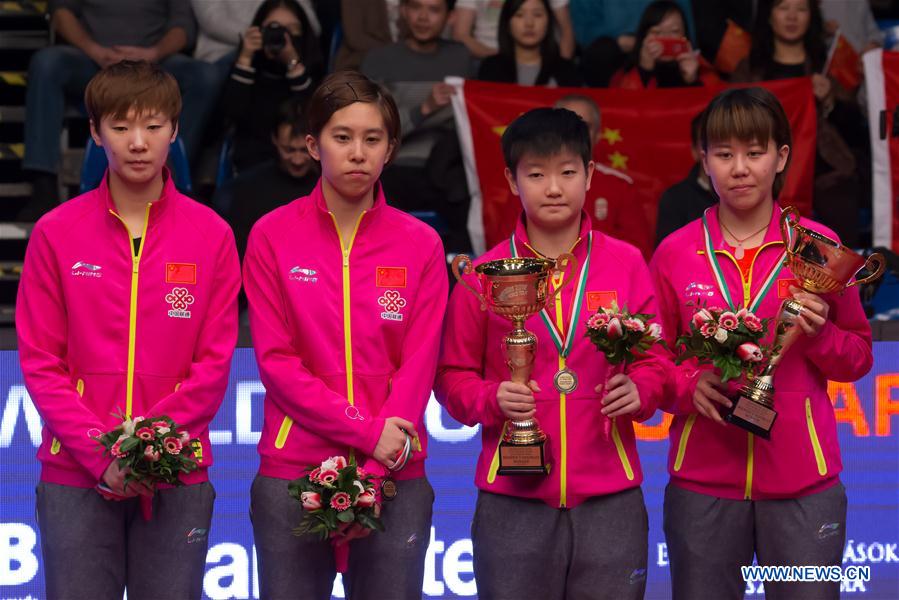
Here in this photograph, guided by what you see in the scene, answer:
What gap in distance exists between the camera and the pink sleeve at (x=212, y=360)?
3.91 metres

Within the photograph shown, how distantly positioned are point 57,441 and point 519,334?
1.40 metres

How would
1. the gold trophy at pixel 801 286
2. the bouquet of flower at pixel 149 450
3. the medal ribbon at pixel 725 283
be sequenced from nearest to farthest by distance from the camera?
the bouquet of flower at pixel 149 450 → the gold trophy at pixel 801 286 → the medal ribbon at pixel 725 283

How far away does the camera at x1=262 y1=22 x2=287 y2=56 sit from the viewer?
7598 mm

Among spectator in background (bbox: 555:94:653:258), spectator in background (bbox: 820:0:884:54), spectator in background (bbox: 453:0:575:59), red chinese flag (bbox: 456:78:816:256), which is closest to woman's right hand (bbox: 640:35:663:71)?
red chinese flag (bbox: 456:78:816:256)

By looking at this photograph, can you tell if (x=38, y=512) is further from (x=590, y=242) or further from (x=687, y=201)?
(x=687, y=201)

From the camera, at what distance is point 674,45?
7883 mm

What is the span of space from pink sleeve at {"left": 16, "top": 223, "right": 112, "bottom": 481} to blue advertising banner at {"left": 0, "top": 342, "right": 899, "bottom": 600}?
1118mm

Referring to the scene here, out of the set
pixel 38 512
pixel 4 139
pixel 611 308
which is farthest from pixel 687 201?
pixel 4 139

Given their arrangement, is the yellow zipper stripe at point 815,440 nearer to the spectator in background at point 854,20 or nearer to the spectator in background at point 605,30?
the spectator in background at point 605,30

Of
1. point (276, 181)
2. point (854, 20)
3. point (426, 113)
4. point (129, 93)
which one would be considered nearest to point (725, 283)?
point (129, 93)

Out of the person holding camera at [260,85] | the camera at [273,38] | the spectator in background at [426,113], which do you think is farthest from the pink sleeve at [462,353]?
the camera at [273,38]

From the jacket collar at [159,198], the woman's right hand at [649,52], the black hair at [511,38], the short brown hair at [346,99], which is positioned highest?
the black hair at [511,38]

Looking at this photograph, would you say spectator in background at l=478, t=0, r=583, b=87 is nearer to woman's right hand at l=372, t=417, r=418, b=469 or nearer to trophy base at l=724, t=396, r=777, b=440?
trophy base at l=724, t=396, r=777, b=440

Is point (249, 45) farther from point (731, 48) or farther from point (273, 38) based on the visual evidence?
point (731, 48)
